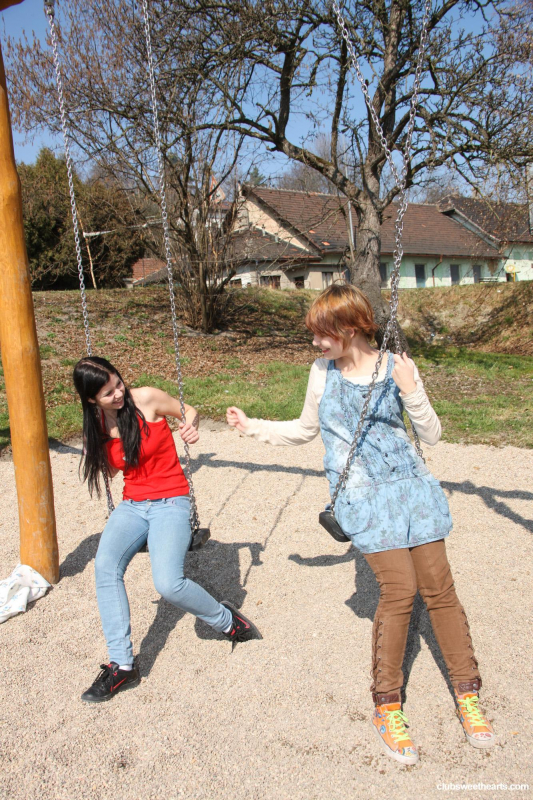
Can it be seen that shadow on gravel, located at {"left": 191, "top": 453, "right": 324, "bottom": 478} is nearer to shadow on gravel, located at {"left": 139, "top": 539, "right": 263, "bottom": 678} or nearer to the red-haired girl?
shadow on gravel, located at {"left": 139, "top": 539, "right": 263, "bottom": 678}

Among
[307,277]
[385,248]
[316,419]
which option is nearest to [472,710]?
[316,419]

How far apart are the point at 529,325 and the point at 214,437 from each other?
12.2m

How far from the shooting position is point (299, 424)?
111 inches

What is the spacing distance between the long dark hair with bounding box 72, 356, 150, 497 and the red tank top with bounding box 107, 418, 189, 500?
36 mm

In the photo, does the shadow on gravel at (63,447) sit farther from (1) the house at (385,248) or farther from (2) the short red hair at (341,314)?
(1) the house at (385,248)

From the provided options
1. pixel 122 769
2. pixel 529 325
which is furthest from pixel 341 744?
pixel 529 325

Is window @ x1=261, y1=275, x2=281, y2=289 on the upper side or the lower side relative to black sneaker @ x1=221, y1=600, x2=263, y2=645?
upper

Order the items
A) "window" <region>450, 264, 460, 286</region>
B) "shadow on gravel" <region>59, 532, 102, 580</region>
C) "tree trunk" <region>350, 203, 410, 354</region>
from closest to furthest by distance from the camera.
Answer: "shadow on gravel" <region>59, 532, 102, 580</region>, "tree trunk" <region>350, 203, 410, 354</region>, "window" <region>450, 264, 460, 286</region>

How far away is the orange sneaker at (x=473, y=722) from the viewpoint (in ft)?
7.61

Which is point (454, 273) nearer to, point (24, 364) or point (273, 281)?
point (273, 281)

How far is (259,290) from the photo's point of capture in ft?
63.4

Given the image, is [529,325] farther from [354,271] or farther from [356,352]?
[356,352]

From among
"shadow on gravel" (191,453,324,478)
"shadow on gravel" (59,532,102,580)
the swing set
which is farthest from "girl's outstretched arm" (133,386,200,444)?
"shadow on gravel" (191,453,324,478)

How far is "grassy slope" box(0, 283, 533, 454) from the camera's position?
8492 mm
